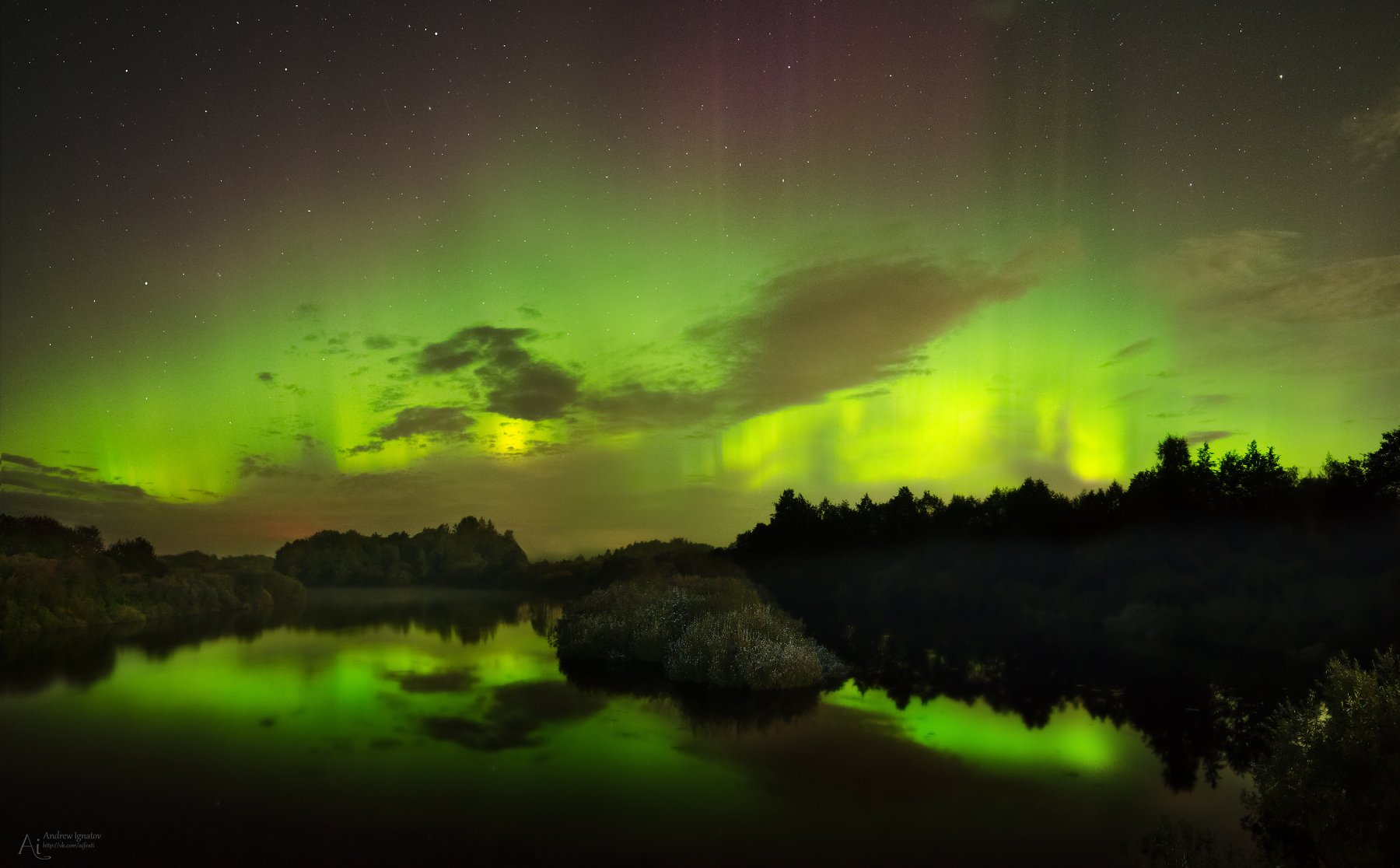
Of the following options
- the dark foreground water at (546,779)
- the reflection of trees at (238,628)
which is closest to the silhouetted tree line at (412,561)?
the reflection of trees at (238,628)

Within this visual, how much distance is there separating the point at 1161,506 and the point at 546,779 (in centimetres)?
5530

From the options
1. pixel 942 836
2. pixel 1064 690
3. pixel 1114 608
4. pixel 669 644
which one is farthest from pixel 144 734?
pixel 1114 608

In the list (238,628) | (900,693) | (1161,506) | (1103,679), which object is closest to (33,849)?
(900,693)

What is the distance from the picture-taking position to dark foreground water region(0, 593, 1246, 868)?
41.8 feet

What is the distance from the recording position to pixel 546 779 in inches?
645

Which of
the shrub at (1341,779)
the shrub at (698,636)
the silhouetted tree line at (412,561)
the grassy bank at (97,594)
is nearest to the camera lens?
the shrub at (1341,779)

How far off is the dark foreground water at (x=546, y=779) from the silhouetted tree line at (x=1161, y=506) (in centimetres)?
3435

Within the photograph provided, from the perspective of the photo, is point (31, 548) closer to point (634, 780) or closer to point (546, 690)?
point (546, 690)

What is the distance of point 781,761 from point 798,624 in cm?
1880

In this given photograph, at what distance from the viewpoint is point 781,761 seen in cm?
1750

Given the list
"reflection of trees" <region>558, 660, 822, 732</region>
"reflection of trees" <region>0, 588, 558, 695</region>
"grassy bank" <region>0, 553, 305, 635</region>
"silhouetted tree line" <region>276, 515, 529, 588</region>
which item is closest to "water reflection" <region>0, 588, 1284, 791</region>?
"reflection of trees" <region>558, 660, 822, 732</region>

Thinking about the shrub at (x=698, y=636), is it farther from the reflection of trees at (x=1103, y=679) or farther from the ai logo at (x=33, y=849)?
the ai logo at (x=33, y=849)

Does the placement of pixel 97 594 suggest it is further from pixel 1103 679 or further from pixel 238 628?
pixel 1103 679

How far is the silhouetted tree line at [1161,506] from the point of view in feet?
144
